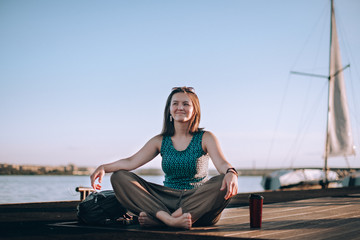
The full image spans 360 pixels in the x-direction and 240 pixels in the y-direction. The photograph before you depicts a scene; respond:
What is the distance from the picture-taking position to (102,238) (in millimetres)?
2658

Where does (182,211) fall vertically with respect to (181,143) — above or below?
below

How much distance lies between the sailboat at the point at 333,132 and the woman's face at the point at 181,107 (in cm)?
1743

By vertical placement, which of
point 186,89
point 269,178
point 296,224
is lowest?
point 269,178

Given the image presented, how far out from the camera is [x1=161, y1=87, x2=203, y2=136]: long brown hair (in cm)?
346

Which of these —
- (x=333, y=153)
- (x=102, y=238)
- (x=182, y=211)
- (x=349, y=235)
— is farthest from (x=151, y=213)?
(x=333, y=153)

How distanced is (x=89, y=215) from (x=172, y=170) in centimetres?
82

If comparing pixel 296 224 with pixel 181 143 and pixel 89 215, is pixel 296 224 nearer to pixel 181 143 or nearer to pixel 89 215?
pixel 181 143

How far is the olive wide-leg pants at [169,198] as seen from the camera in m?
3.13

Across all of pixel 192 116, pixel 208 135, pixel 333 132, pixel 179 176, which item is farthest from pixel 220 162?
pixel 333 132

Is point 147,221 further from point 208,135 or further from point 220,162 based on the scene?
point 208,135

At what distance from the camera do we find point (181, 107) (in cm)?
338

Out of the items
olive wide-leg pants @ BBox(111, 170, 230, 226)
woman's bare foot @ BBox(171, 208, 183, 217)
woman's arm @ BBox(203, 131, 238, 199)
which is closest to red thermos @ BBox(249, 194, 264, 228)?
olive wide-leg pants @ BBox(111, 170, 230, 226)

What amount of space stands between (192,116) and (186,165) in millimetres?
429

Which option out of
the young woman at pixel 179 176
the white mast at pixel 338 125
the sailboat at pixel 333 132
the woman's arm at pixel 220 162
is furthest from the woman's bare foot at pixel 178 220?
the white mast at pixel 338 125
